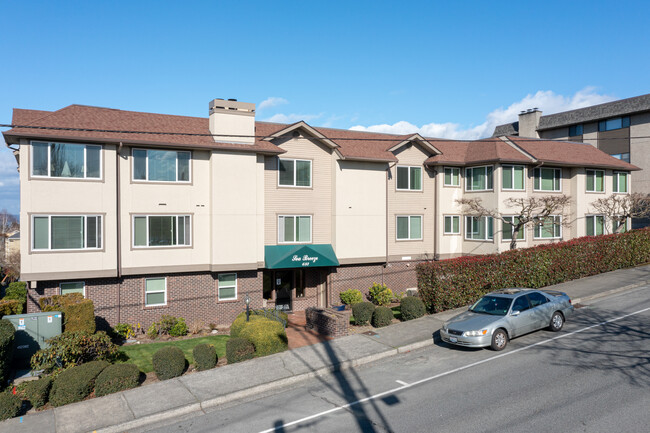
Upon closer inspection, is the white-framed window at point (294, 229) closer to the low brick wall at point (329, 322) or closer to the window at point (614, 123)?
the low brick wall at point (329, 322)

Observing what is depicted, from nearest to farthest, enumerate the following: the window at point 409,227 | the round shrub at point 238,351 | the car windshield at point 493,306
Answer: the round shrub at point 238,351
the car windshield at point 493,306
the window at point 409,227

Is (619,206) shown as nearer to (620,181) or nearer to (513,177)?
(620,181)

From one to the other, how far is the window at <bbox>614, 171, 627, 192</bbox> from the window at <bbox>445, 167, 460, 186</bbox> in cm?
1208

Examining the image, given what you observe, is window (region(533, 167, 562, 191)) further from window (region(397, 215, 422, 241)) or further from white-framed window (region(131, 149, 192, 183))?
white-framed window (region(131, 149, 192, 183))

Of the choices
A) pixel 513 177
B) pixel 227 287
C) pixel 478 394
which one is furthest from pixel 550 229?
pixel 478 394

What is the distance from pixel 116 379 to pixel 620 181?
32.5 metres

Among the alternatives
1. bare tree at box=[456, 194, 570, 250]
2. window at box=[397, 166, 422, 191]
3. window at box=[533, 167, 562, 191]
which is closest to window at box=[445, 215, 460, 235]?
bare tree at box=[456, 194, 570, 250]

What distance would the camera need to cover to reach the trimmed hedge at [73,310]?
16.1 m

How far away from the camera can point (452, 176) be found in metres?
27.1

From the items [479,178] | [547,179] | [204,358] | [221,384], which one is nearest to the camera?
[221,384]

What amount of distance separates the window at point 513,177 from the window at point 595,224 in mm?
6543

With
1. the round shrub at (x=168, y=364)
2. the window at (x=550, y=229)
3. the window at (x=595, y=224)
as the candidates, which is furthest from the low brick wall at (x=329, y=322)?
the window at (x=595, y=224)

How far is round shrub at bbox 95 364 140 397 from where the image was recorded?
12.0 meters

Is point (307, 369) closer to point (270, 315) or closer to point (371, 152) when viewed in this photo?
point (270, 315)
